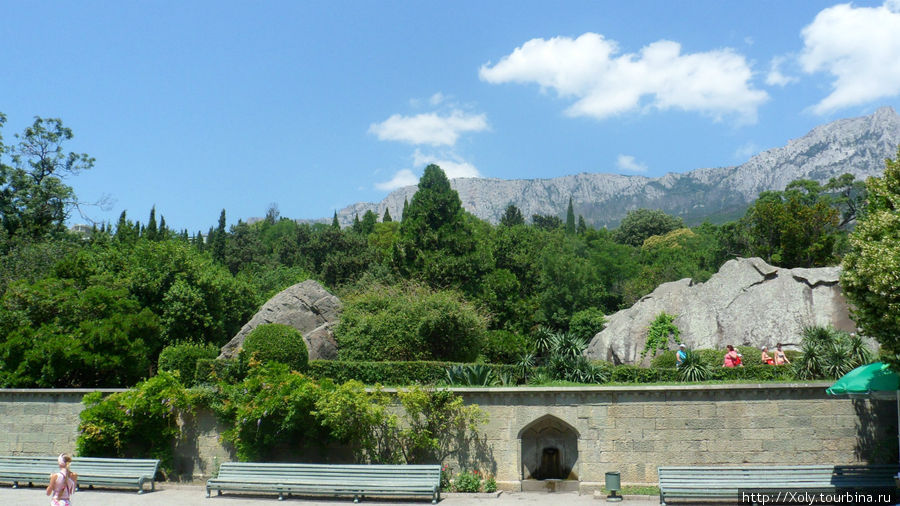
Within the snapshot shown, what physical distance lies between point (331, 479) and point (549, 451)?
18.9 ft

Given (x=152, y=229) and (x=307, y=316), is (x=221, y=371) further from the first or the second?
(x=152, y=229)

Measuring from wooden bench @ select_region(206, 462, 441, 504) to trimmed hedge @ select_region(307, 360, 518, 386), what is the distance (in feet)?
16.4

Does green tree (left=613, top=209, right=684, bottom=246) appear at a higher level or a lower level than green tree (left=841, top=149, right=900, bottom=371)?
higher

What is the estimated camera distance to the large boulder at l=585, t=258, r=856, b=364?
26.6 metres

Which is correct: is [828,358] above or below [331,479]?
above

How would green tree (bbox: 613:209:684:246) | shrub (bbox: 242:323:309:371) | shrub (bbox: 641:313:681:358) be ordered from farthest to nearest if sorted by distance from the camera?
green tree (bbox: 613:209:684:246) < shrub (bbox: 641:313:681:358) < shrub (bbox: 242:323:309:371)

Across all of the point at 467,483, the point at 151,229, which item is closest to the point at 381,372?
the point at 467,483

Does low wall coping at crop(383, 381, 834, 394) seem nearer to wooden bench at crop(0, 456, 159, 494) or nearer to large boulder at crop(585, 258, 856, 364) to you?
wooden bench at crop(0, 456, 159, 494)

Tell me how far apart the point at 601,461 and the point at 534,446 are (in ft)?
6.14

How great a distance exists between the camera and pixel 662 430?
50.6 ft

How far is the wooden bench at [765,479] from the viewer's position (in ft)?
42.5

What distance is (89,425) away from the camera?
57.5ft

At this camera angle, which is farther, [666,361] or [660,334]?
[660,334]

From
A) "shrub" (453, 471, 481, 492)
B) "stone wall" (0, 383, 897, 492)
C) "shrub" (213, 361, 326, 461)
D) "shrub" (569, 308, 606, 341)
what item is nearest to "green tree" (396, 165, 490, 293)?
"shrub" (569, 308, 606, 341)
